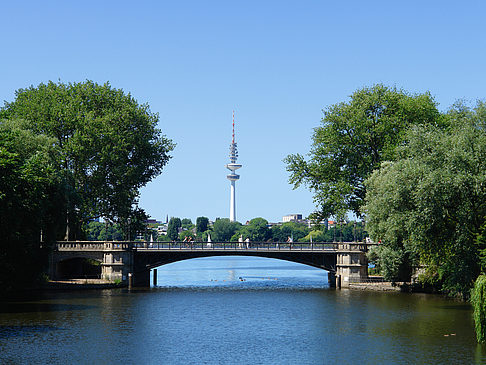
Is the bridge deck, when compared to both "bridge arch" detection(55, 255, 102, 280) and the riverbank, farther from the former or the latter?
the riverbank

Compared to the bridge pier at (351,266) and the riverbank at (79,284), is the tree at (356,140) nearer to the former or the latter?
the bridge pier at (351,266)

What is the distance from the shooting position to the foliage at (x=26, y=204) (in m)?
53.7

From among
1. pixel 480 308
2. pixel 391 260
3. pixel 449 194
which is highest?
pixel 449 194

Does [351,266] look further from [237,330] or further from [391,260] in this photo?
[237,330]

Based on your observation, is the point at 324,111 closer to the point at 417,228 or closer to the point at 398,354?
the point at 417,228

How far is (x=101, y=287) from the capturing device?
79938 millimetres

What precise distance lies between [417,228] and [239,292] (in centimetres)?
3396

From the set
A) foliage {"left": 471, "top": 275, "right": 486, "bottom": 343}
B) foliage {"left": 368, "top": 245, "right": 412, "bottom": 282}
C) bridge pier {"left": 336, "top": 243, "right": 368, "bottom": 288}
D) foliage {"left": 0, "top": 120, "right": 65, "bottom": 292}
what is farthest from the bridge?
foliage {"left": 471, "top": 275, "right": 486, "bottom": 343}

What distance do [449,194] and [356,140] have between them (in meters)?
38.7

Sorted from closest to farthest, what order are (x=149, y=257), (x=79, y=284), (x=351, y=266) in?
(x=79, y=284), (x=351, y=266), (x=149, y=257)

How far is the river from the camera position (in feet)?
130

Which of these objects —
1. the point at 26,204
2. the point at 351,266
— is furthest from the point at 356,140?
the point at 26,204

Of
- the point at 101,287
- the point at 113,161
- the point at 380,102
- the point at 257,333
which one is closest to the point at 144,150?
the point at 113,161

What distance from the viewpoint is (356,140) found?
88.2 m
